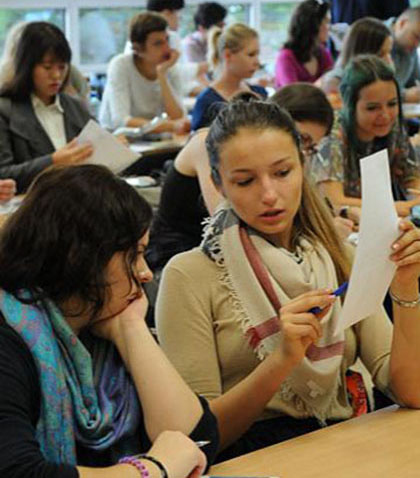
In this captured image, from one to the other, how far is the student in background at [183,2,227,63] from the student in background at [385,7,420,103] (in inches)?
60.0

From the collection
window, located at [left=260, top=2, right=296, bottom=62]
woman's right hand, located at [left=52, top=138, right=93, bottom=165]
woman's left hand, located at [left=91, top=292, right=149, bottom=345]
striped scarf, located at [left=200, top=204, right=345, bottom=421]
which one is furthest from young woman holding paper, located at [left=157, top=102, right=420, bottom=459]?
window, located at [left=260, top=2, right=296, bottom=62]

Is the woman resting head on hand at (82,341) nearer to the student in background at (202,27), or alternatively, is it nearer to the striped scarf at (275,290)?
the striped scarf at (275,290)

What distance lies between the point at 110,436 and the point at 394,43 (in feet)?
17.5

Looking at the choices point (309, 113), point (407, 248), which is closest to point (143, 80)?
point (309, 113)

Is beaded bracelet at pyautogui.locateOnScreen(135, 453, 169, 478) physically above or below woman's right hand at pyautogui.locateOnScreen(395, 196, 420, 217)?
above

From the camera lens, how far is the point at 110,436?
1.37 metres

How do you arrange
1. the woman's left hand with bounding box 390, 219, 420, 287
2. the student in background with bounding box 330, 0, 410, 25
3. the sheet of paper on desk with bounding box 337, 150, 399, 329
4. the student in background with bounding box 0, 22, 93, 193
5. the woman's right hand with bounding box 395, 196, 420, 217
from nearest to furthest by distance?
the sheet of paper on desk with bounding box 337, 150, 399, 329
the woman's left hand with bounding box 390, 219, 420, 287
the woman's right hand with bounding box 395, 196, 420, 217
the student in background with bounding box 0, 22, 93, 193
the student in background with bounding box 330, 0, 410, 25

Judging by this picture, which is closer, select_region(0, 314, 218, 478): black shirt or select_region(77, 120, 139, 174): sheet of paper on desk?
select_region(0, 314, 218, 478): black shirt

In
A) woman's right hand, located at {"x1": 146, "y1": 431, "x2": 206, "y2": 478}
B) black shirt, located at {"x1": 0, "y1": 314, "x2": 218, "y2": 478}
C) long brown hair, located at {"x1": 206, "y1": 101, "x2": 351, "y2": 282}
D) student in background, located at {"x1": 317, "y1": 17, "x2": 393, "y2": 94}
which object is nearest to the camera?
black shirt, located at {"x1": 0, "y1": 314, "x2": 218, "y2": 478}

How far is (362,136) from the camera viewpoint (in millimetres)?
3234

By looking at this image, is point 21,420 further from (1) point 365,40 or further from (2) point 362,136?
(1) point 365,40

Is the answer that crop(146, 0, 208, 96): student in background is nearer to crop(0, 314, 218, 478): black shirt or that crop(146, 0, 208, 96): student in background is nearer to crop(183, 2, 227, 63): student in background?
crop(183, 2, 227, 63): student in background

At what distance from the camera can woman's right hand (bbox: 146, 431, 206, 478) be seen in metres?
1.29

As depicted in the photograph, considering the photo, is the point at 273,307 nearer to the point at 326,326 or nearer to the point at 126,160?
the point at 326,326
